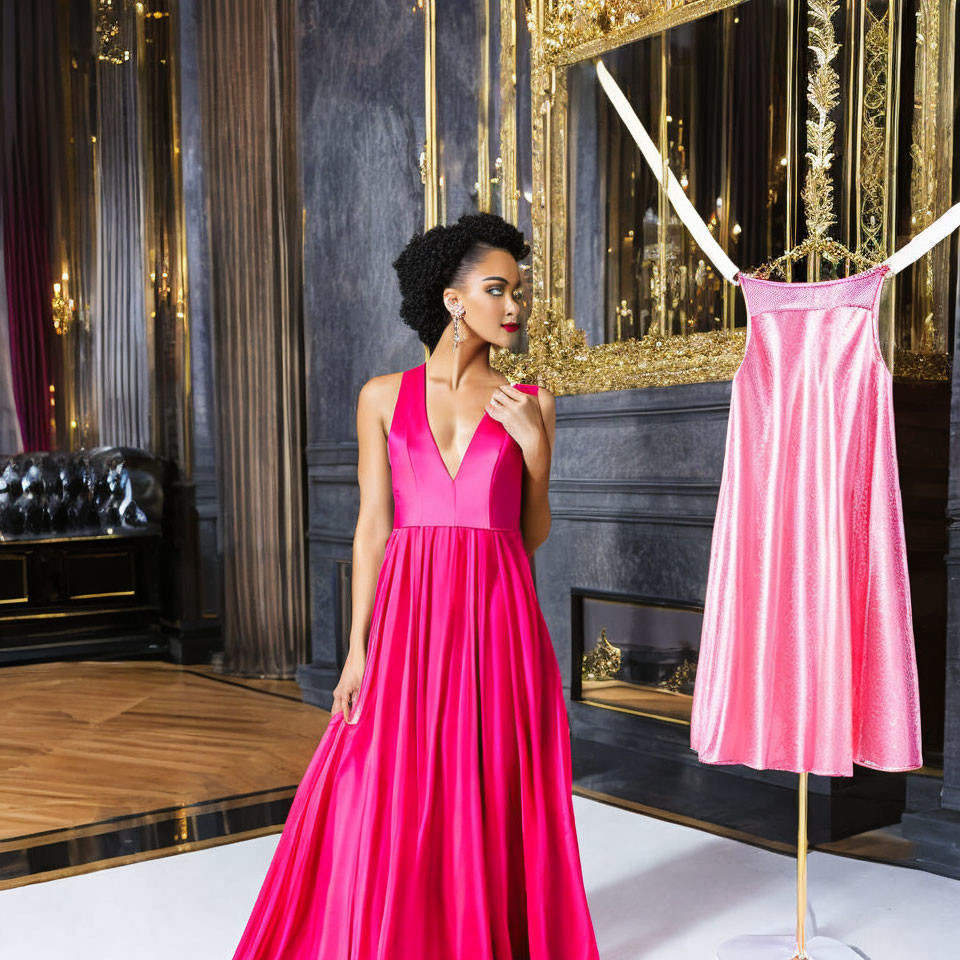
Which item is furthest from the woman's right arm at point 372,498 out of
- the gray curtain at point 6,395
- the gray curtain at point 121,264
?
the gray curtain at point 6,395

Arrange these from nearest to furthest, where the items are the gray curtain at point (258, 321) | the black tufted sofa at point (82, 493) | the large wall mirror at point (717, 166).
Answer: the large wall mirror at point (717, 166) < the gray curtain at point (258, 321) < the black tufted sofa at point (82, 493)

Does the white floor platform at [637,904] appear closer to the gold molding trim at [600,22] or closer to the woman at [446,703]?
the woman at [446,703]

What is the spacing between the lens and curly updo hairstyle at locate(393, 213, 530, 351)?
2.30m

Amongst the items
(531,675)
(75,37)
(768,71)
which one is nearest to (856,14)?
(768,71)

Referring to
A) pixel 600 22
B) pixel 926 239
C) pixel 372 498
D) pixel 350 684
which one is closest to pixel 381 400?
pixel 372 498

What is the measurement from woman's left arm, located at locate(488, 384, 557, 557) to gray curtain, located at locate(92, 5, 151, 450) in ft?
20.4

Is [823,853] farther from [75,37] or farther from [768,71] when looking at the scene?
[75,37]

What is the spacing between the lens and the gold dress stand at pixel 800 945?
2.39 metres

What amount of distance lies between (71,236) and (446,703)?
27.6ft

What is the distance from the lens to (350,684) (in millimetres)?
2273

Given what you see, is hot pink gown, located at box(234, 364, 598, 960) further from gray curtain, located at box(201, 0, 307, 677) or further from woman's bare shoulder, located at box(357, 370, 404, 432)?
gray curtain, located at box(201, 0, 307, 677)

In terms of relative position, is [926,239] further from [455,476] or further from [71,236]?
[71,236]

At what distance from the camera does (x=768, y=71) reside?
12.4ft

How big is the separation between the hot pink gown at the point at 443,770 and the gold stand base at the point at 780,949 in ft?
1.43
